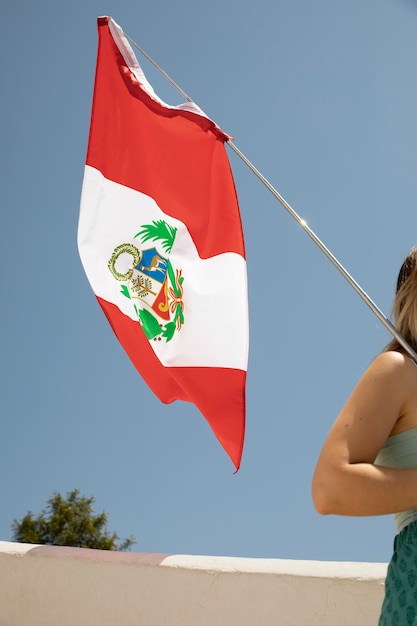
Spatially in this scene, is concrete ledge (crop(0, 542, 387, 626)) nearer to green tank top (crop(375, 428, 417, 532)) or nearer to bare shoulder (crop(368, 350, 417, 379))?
green tank top (crop(375, 428, 417, 532))

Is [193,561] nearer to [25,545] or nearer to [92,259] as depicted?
[25,545]

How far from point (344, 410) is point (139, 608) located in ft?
8.44

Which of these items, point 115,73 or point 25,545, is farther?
point 115,73

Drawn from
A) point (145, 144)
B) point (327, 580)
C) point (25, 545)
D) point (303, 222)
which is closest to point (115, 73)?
point (145, 144)

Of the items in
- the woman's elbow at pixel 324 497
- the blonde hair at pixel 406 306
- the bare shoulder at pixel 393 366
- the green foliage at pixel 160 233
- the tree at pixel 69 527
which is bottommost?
the tree at pixel 69 527

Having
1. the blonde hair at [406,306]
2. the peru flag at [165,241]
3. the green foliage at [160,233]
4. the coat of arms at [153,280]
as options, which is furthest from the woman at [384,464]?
the green foliage at [160,233]

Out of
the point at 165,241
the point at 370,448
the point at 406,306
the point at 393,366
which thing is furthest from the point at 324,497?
the point at 165,241

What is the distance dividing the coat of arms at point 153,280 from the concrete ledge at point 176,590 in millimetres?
1144

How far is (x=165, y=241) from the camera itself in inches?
148

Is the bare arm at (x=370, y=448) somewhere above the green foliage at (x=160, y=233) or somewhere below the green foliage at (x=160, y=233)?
below

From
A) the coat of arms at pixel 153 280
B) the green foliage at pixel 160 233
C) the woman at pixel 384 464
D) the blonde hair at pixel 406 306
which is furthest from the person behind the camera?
the green foliage at pixel 160 233

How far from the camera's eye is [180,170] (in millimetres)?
3887

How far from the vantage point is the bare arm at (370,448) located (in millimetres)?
1136

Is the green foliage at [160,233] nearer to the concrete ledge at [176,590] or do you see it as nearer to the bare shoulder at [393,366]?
the concrete ledge at [176,590]
